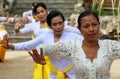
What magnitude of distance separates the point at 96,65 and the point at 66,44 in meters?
0.36

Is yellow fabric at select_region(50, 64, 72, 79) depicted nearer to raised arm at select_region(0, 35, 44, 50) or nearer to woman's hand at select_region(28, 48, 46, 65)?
raised arm at select_region(0, 35, 44, 50)

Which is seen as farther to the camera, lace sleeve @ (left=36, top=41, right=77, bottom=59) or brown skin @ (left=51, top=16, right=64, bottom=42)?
brown skin @ (left=51, top=16, right=64, bottom=42)

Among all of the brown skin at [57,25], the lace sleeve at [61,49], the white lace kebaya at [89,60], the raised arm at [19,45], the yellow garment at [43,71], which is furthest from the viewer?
the yellow garment at [43,71]

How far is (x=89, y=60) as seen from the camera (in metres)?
3.24

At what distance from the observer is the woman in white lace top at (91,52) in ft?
10.5

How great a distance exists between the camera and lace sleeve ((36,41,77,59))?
3.37 m

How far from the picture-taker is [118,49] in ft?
10.8

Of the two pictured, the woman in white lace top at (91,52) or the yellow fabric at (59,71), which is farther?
the yellow fabric at (59,71)

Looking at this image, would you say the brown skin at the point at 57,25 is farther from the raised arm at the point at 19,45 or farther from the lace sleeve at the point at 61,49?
the lace sleeve at the point at 61,49

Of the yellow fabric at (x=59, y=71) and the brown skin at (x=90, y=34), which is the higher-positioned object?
the brown skin at (x=90, y=34)

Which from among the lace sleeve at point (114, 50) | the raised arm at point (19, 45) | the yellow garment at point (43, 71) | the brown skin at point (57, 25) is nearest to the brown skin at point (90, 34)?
the lace sleeve at point (114, 50)

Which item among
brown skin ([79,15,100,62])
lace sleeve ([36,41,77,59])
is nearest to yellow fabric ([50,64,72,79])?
lace sleeve ([36,41,77,59])

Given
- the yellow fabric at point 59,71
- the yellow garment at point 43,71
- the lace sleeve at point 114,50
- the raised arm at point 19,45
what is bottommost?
the yellow garment at point 43,71

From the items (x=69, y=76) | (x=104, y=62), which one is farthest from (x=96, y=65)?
(x=69, y=76)
